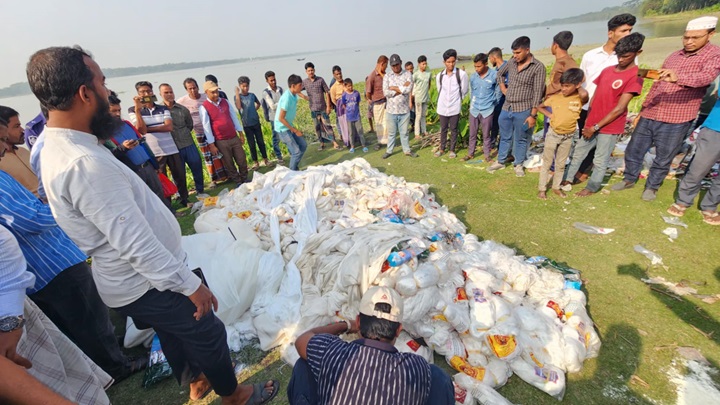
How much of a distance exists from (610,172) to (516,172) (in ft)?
4.49

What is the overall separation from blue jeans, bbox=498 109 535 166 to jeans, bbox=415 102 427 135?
2865mm

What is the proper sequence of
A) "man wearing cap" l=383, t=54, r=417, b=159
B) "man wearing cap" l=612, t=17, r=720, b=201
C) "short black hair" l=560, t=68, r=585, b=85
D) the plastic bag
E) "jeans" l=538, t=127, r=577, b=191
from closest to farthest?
the plastic bag < "man wearing cap" l=612, t=17, r=720, b=201 < "short black hair" l=560, t=68, r=585, b=85 < "jeans" l=538, t=127, r=577, b=191 < "man wearing cap" l=383, t=54, r=417, b=159

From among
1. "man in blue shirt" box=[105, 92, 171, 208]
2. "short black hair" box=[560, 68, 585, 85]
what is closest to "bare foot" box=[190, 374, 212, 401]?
"man in blue shirt" box=[105, 92, 171, 208]

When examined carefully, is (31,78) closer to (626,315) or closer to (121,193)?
(121,193)

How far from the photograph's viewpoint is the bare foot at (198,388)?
7.63 ft

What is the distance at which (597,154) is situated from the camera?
4.42 metres

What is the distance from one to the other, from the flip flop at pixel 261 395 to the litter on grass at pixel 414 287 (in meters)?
0.25

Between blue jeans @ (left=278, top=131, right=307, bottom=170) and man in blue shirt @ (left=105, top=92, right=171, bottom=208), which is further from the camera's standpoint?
blue jeans @ (left=278, top=131, right=307, bottom=170)

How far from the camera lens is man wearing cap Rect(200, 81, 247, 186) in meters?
5.60

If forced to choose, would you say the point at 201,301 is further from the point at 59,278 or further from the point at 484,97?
the point at 484,97

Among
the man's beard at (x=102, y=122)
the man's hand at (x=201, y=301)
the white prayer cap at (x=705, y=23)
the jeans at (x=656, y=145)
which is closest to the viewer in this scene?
the man's beard at (x=102, y=122)

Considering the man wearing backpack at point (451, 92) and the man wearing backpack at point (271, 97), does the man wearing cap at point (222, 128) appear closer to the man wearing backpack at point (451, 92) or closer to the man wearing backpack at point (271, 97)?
→ the man wearing backpack at point (271, 97)

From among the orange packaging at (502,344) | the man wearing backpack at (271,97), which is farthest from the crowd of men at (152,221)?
the man wearing backpack at (271,97)

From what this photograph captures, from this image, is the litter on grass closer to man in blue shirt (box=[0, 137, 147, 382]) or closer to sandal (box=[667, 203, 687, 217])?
man in blue shirt (box=[0, 137, 147, 382])
